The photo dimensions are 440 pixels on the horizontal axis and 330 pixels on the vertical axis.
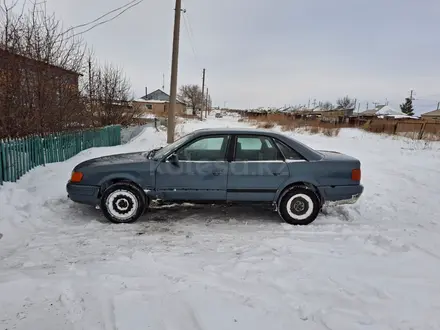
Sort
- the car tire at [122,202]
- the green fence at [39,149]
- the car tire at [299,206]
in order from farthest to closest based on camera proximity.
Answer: the green fence at [39,149] < the car tire at [299,206] < the car tire at [122,202]

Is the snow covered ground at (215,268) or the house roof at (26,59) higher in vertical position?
the house roof at (26,59)

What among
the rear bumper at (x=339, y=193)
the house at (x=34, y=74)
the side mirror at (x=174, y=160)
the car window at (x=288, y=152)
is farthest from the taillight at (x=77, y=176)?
the house at (x=34, y=74)

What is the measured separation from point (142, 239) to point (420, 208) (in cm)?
509

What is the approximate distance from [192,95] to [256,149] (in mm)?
83314

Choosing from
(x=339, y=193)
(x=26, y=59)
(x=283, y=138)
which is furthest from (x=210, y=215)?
(x=26, y=59)

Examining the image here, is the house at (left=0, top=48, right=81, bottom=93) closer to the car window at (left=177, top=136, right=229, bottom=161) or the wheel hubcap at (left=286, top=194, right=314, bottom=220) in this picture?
the car window at (left=177, top=136, right=229, bottom=161)

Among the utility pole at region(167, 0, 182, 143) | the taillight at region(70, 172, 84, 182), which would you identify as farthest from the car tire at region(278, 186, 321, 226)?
the utility pole at region(167, 0, 182, 143)

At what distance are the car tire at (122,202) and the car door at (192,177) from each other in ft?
1.19

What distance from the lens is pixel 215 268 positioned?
3.27 meters

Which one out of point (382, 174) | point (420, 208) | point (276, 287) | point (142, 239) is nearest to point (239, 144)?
point (142, 239)

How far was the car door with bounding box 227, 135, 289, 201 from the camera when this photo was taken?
4.57 metres

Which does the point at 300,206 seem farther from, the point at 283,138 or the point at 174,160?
the point at 174,160

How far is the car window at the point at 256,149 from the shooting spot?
15.2 feet

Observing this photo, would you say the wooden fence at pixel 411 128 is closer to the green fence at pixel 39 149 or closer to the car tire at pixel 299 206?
the car tire at pixel 299 206
